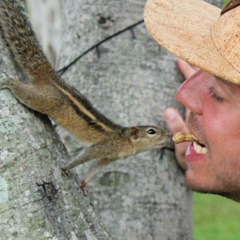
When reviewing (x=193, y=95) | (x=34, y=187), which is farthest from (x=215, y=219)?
(x=34, y=187)

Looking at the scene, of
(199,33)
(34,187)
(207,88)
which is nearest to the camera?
(34,187)

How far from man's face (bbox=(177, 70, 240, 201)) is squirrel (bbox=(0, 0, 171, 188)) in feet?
1.37

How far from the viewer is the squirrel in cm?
248

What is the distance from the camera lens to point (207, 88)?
234cm

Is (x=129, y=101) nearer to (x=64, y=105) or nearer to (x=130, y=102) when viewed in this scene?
(x=130, y=102)

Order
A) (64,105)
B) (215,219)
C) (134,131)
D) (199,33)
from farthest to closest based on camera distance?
1. (215,219)
2. (134,131)
3. (64,105)
4. (199,33)

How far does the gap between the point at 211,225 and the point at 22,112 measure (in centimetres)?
593

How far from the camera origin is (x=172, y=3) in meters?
2.44

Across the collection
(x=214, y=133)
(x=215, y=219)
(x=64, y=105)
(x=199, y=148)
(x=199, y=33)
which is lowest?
(x=215, y=219)

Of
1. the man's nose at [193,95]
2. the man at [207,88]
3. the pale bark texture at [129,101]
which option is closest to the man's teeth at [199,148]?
the man at [207,88]

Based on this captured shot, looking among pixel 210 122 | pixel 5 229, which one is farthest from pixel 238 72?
pixel 5 229

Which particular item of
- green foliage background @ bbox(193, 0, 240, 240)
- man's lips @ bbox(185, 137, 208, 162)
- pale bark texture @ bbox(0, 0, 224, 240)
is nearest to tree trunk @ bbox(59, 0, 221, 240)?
pale bark texture @ bbox(0, 0, 224, 240)

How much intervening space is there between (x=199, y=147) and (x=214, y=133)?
17cm

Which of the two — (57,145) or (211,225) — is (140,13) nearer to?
(57,145)
